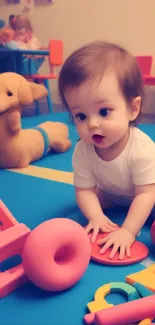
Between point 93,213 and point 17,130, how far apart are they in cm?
55

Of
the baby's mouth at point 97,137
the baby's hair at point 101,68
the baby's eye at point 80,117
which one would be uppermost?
the baby's hair at point 101,68

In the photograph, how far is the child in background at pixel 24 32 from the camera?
2.48m

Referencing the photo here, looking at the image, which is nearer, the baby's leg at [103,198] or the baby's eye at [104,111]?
the baby's eye at [104,111]

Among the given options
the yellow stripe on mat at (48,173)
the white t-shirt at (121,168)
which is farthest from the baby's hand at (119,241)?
the yellow stripe on mat at (48,173)

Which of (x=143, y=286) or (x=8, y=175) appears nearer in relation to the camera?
(x=143, y=286)

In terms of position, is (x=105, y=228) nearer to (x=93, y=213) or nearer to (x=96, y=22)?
(x=93, y=213)

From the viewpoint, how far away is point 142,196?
2.40 feet

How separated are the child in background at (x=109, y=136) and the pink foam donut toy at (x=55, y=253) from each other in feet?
0.33

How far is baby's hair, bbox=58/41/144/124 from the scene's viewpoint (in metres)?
0.67

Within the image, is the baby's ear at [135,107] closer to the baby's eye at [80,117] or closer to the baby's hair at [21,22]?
the baby's eye at [80,117]

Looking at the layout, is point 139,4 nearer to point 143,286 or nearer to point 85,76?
point 85,76

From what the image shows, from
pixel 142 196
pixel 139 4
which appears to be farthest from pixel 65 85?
pixel 139 4

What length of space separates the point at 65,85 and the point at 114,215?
323 mm

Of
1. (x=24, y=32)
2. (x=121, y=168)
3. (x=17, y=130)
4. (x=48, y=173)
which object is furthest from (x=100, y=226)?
(x=24, y=32)
